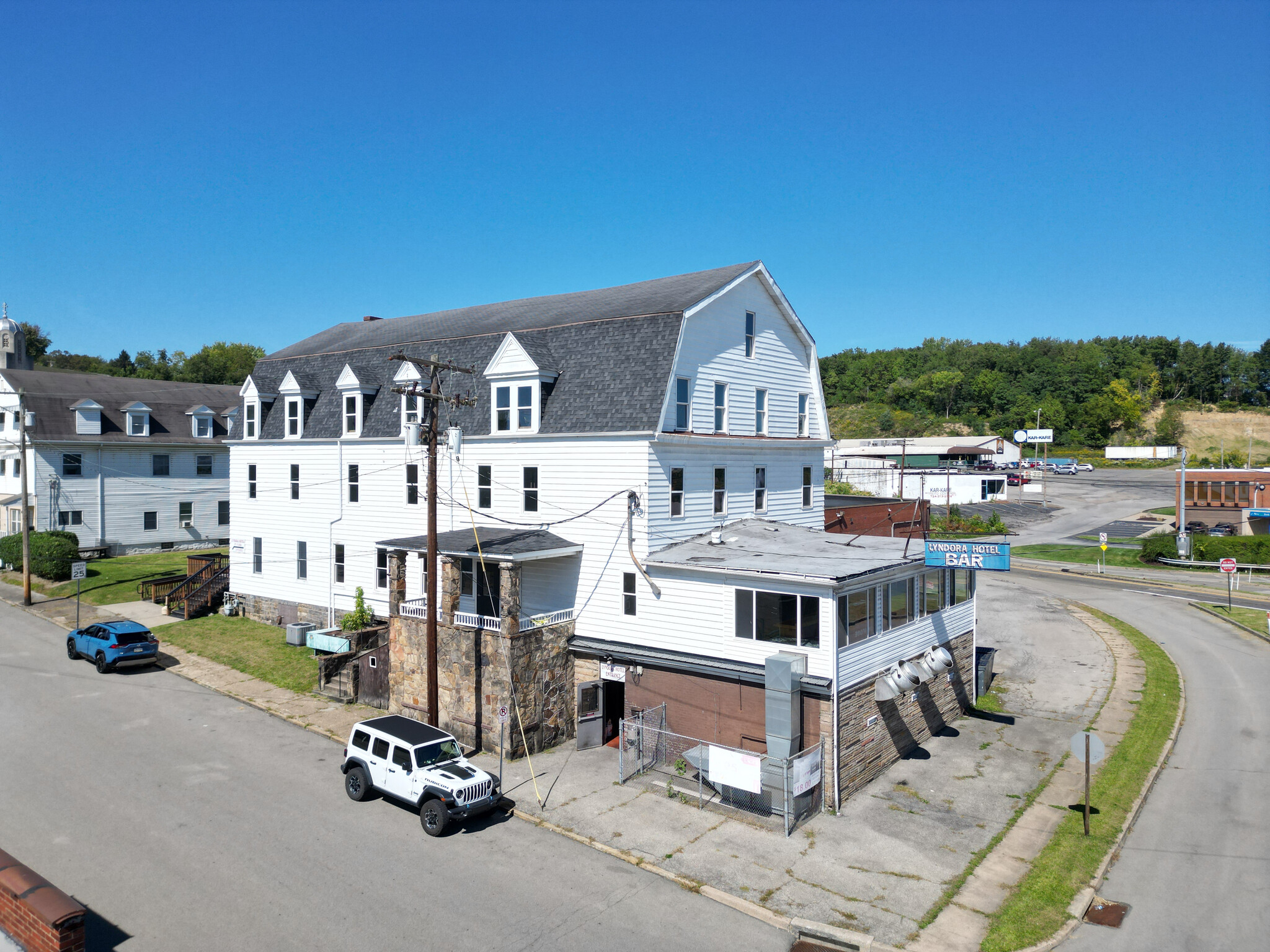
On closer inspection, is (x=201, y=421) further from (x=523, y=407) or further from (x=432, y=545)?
(x=432, y=545)

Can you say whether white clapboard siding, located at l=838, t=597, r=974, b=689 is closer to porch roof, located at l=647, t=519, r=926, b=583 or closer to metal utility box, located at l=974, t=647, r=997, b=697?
metal utility box, located at l=974, t=647, r=997, b=697

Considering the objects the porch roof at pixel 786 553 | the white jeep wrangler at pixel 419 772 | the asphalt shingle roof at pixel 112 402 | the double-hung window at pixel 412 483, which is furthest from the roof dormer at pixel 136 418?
the porch roof at pixel 786 553

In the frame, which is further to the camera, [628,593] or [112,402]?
[112,402]

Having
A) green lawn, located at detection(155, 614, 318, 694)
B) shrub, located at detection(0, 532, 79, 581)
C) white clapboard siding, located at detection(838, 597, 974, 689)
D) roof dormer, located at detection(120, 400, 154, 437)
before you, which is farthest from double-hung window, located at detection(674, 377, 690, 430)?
roof dormer, located at detection(120, 400, 154, 437)

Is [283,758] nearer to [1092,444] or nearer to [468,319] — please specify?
[468,319]

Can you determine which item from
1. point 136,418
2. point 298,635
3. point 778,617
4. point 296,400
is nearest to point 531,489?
point 778,617

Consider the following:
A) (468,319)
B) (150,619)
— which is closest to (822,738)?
(468,319)

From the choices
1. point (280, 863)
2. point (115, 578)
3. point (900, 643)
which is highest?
point (900, 643)
